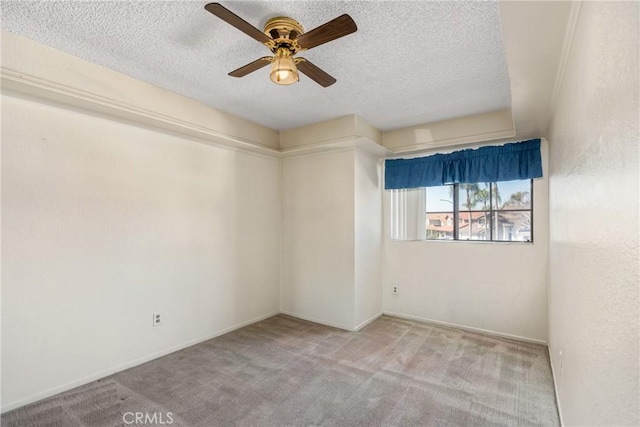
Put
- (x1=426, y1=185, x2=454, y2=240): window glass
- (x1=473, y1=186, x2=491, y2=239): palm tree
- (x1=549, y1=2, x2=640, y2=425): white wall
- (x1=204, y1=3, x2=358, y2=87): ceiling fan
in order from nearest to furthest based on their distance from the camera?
(x1=549, y1=2, x2=640, y2=425): white wall < (x1=204, y1=3, x2=358, y2=87): ceiling fan < (x1=473, y1=186, x2=491, y2=239): palm tree < (x1=426, y1=185, x2=454, y2=240): window glass

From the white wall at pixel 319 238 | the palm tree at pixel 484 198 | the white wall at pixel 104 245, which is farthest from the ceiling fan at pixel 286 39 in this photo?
the palm tree at pixel 484 198

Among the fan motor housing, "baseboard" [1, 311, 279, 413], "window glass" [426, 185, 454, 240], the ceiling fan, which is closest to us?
the ceiling fan

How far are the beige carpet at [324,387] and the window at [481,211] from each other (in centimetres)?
117

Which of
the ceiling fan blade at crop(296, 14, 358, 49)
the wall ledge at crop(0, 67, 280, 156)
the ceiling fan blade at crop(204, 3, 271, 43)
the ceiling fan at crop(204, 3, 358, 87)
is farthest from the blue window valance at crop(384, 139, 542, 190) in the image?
the ceiling fan blade at crop(204, 3, 271, 43)

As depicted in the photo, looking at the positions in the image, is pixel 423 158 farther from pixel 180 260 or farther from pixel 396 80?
pixel 180 260

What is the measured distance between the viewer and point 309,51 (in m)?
2.16

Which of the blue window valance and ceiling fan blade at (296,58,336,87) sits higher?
ceiling fan blade at (296,58,336,87)

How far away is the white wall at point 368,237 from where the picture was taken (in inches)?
142

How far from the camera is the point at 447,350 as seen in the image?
2.95 meters

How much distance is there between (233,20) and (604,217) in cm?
179

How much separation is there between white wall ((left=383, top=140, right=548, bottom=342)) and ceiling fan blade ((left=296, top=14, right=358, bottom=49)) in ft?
8.69

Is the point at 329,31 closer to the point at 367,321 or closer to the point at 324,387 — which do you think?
the point at 324,387

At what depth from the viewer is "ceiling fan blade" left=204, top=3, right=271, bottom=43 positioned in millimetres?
1410

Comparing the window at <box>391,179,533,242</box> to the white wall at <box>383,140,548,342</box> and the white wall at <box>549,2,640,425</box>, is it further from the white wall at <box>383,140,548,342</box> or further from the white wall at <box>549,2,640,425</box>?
the white wall at <box>549,2,640,425</box>
